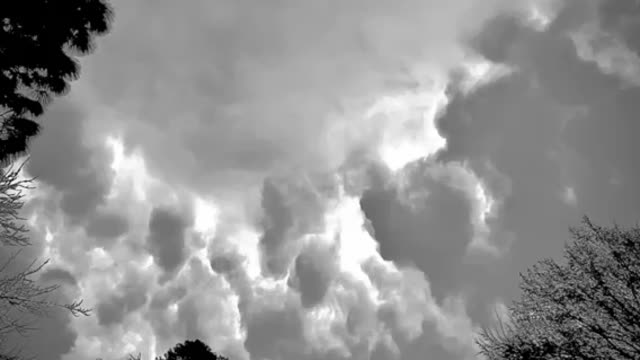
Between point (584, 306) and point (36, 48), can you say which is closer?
point (36, 48)

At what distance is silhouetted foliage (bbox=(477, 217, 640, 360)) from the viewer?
47.1 ft

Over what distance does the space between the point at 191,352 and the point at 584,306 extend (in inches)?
989

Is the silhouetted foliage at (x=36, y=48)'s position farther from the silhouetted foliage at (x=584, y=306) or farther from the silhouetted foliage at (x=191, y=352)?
the silhouetted foliage at (x=191, y=352)

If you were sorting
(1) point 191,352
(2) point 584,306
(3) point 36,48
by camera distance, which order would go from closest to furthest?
1. (3) point 36,48
2. (2) point 584,306
3. (1) point 191,352

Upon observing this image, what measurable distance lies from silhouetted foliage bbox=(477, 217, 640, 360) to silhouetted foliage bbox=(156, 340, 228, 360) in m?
20.7

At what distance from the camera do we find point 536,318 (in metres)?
16.7

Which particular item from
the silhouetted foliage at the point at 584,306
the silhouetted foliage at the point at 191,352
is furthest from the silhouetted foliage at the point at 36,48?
the silhouetted foliage at the point at 191,352

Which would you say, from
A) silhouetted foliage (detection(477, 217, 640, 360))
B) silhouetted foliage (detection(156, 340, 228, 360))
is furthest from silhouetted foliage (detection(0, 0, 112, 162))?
silhouetted foliage (detection(156, 340, 228, 360))

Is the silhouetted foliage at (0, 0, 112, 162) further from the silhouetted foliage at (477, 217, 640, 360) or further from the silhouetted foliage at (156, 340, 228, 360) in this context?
the silhouetted foliage at (156, 340, 228, 360)

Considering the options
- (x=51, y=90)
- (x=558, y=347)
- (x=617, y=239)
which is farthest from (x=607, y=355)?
(x=51, y=90)

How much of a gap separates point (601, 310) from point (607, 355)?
5.53 ft

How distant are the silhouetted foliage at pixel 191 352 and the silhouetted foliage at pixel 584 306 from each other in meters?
20.7

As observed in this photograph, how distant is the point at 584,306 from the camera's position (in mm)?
15578

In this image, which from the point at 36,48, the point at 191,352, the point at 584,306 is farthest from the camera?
the point at 191,352
